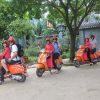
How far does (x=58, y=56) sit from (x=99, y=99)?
659 centimetres

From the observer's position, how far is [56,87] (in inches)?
453

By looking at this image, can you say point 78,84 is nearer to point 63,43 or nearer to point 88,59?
point 88,59

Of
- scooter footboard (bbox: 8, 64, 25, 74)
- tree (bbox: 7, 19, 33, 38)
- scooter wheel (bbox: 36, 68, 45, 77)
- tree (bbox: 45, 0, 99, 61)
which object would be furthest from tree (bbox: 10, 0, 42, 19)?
tree (bbox: 7, 19, 33, 38)

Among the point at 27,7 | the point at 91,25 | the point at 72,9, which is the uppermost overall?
the point at 27,7

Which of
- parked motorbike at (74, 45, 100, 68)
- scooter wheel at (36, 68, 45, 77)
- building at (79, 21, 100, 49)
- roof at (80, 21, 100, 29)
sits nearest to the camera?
scooter wheel at (36, 68, 45, 77)

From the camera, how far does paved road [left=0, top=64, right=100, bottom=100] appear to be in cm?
999

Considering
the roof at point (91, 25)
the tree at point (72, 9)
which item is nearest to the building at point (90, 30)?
the roof at point (91, 25)

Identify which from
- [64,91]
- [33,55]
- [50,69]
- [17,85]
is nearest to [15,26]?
[33,55]

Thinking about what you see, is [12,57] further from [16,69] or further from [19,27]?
[19,27]

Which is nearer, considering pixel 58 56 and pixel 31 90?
pixel 31 90

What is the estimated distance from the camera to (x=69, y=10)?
2136 cm

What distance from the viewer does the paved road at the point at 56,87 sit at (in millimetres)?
9992

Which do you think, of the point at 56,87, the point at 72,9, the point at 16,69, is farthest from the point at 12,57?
the point at 72,9

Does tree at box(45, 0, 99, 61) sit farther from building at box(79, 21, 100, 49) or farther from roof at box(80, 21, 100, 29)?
building at box(79, 21, 100, 49)
